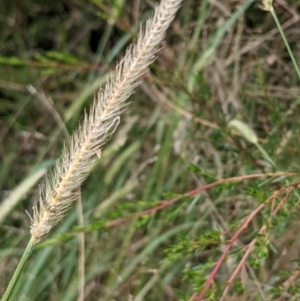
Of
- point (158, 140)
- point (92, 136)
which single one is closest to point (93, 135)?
point (92, 136)

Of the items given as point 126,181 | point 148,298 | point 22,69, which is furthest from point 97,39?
point 148,298

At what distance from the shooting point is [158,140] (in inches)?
47.7

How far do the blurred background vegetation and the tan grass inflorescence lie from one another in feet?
1.39

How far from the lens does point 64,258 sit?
1.23m

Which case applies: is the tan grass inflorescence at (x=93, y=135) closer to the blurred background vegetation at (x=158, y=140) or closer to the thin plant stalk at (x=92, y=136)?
the thin plant stalk at (x=92, y=136)

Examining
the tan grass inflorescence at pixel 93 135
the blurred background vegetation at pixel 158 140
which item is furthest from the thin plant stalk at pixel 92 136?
the blurred background vegetation at pixel 158 140

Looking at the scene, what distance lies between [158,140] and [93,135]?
77cm

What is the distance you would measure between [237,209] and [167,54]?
0.41 metres

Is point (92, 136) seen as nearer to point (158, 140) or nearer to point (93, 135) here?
point (93, 135)

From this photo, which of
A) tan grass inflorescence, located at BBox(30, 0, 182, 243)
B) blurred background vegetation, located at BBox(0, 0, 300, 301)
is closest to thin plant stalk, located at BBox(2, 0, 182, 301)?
tan grass inflorescence, located at BBox(30, 0, 182, 243)

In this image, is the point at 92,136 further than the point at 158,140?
No

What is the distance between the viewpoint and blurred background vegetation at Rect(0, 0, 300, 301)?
3.27 feet

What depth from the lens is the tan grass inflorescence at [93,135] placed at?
445 millimetres

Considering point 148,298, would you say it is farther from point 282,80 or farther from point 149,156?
point 282,80
